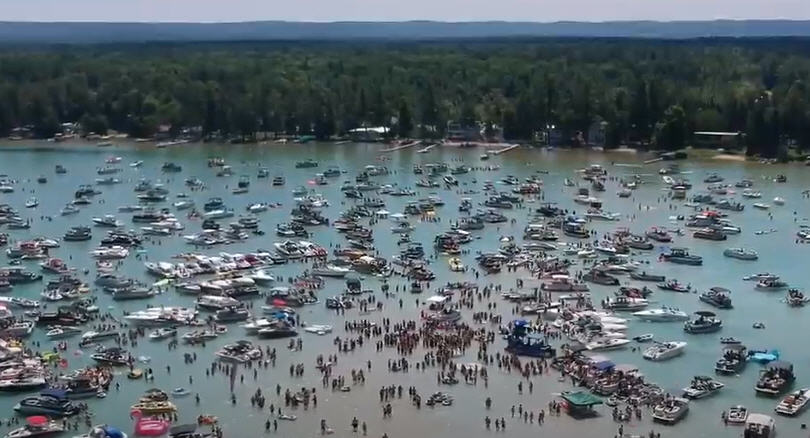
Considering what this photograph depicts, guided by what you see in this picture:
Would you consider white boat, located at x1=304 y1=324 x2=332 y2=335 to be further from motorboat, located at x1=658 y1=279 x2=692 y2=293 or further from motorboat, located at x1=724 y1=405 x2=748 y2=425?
motorboat, located at x1=724 y1=405 x2=748 y2=425

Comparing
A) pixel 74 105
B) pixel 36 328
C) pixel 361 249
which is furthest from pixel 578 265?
pixel 74 105

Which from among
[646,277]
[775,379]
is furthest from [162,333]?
[775,379]

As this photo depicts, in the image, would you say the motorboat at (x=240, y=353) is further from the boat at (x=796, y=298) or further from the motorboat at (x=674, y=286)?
the boat at (x=796, y=298)

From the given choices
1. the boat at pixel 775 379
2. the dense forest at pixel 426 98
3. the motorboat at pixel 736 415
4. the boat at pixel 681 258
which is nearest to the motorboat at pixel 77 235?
the boat at pixel 681 258

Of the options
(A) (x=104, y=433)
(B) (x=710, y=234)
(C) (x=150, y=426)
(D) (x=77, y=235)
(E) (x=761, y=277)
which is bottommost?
(D) (x=77, y=235)

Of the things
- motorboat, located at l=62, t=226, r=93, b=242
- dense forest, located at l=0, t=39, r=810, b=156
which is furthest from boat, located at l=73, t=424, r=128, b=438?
dense forest, located at l=0, t=39, r=810, b=156

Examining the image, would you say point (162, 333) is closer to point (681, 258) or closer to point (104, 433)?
point (104, 433)

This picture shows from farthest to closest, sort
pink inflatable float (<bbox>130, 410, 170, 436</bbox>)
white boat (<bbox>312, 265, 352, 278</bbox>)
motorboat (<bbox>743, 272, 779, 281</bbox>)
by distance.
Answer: white boat (<bbox>312, 265, 352, 278</bbox>) → motorboat (<bbox>743, 272, 779, 281</bbox>) → pink inflatable float (<bbox>130, 410, 170, 436</bbox>)
